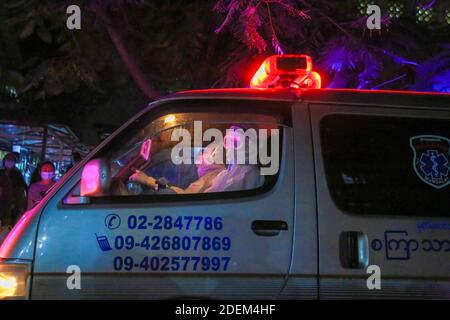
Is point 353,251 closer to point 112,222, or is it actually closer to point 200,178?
point 200,178

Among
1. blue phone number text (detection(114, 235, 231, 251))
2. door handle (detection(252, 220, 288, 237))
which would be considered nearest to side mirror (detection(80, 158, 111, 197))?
blue phone number text (detection(114, 235, 231, 251))

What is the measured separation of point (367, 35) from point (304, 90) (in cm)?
371

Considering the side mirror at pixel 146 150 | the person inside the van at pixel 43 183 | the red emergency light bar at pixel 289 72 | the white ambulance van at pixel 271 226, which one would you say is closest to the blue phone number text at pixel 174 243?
the white ambulance van at pixel 271 226

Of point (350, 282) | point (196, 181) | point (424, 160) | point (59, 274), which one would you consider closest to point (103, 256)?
point (59, 274)

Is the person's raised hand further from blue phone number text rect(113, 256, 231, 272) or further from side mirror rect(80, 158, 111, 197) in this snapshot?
blue phone number text rect(113, 256, 231, 272)

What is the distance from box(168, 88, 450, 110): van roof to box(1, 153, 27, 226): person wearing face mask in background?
20.4 ft

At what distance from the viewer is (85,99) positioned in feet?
45.6

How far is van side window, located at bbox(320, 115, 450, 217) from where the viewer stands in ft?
9.48

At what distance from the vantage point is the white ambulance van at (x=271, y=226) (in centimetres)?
276

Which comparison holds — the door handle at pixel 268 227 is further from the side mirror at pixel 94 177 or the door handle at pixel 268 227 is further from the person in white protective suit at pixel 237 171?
the side mirror at pixel 94 177

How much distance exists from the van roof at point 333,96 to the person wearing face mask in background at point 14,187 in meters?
6.23

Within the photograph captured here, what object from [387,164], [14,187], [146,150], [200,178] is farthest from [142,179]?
[14,187]

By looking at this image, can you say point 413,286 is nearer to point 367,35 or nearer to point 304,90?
point 304,90

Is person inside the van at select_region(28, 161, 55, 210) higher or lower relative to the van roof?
higher
